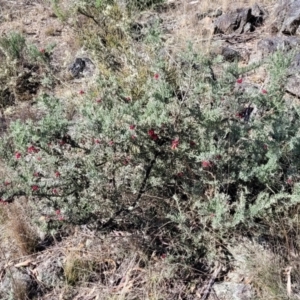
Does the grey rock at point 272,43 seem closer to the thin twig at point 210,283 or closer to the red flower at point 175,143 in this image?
the red flower at point 175,143

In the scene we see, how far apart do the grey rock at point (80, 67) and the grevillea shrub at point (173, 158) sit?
6.64 ft

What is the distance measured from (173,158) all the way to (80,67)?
97.7 inches

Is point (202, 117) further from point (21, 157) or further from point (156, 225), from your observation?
point (21, 157)

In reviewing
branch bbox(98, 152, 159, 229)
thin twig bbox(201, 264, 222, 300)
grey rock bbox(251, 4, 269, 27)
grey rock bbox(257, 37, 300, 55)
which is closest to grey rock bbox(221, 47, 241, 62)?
grey rock bbox(257, 37, 300, 55)

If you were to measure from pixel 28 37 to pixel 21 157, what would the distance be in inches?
146

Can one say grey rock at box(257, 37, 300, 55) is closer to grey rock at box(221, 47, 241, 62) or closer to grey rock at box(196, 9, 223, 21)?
grey rock at box(221, 47, 241, 62)

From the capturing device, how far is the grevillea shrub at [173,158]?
2.44 m

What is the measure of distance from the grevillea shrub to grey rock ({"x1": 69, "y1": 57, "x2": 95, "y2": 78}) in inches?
79.6

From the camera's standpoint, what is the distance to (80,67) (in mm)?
4816

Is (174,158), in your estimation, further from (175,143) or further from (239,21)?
(239,21)

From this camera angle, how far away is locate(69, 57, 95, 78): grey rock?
15.7ft

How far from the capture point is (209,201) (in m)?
2.53

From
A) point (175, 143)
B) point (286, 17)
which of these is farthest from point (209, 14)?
point (175, 143)

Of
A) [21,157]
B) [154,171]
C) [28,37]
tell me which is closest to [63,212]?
[21,157]
